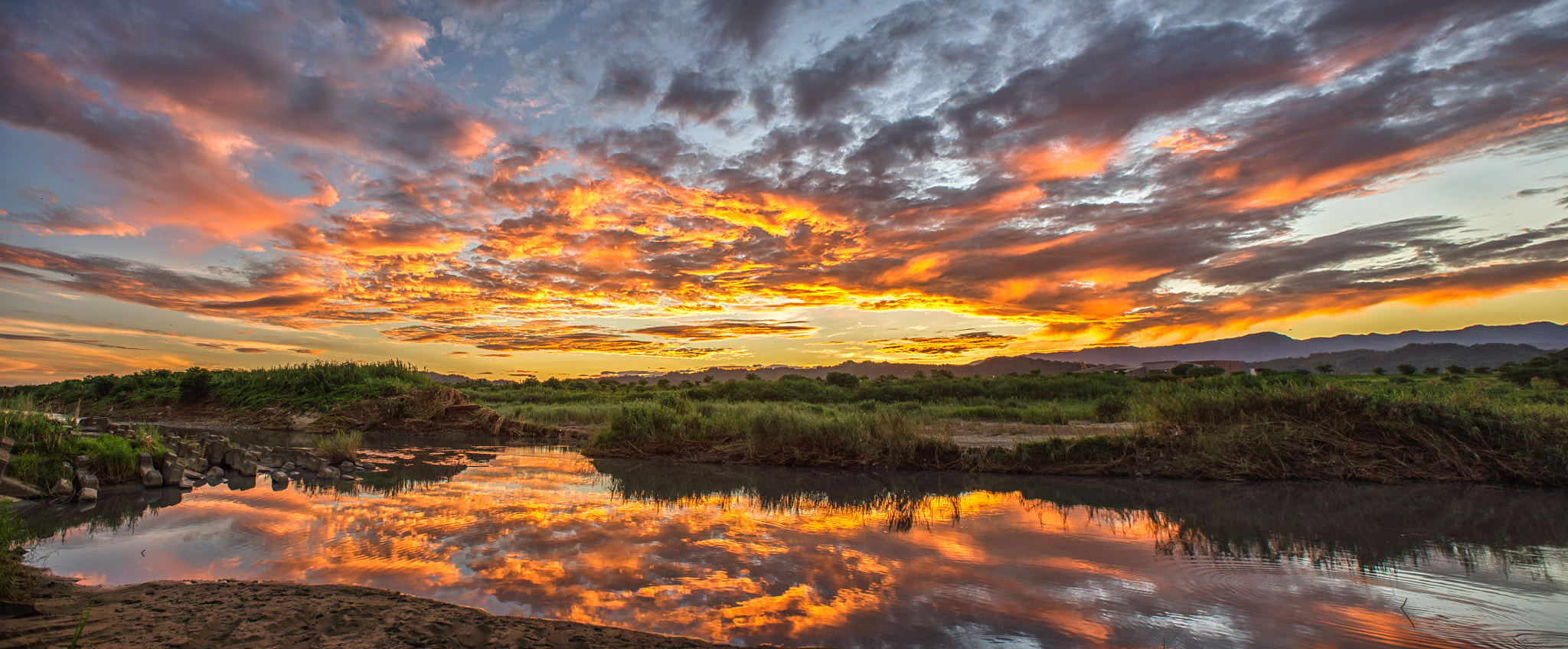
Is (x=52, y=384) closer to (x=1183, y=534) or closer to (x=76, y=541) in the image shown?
(x=76, y=541)

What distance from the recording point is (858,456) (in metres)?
10.5

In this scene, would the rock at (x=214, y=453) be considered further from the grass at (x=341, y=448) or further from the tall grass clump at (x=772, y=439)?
the tall grass clump at (x=772, y=439)

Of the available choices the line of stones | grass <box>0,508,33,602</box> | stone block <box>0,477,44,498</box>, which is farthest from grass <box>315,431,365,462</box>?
grass <box>0,508,33,602</box>

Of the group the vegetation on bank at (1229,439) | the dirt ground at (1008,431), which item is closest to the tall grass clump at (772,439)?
the vegetation on bank at (1229,439)

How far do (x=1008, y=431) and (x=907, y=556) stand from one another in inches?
441

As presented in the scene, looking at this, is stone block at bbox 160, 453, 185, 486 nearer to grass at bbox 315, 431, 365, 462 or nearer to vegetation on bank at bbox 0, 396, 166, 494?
vegetation on bank at bbox 0, 396, 166, 494

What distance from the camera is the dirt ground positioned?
37.9ft

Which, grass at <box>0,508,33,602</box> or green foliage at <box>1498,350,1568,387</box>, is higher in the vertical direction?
green foliage at <box>1498,350,1568,387</box>

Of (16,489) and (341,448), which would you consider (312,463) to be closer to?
(341,448)

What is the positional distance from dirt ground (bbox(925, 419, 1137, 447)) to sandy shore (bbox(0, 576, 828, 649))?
344 inches

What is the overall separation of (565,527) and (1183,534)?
6.04 m

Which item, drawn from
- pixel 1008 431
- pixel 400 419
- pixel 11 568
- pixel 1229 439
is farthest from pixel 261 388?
pixel 1229 439

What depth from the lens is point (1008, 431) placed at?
15.0 metres

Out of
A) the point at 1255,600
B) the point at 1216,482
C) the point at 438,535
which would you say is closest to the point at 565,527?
the point at 438,535
